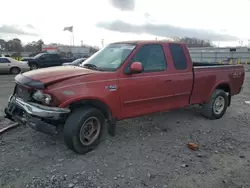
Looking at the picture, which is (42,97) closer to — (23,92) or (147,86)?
(23,92)

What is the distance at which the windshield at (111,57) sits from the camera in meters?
4.62

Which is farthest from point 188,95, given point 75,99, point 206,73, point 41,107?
point 41,107

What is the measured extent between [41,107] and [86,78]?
2.70 feet

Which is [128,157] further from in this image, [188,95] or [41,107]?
[188,95]

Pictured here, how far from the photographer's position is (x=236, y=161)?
4.13 metres

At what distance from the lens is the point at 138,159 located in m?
4.09

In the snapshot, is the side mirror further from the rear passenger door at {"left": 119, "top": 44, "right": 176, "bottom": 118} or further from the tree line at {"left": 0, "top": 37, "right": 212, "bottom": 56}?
the tree line at {"left": 0, "top": 37, "right": 212, "bottom": 56}

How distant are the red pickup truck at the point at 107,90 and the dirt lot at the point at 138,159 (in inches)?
15.9

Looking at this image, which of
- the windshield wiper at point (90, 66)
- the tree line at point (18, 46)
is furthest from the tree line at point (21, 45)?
the windshield wiper at point (90, 66)

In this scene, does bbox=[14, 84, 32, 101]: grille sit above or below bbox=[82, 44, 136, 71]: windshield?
below

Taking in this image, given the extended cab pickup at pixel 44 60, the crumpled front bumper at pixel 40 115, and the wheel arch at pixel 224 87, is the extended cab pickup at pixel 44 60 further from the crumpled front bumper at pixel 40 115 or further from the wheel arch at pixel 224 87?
the crumpled front bumper at pixel 40 115

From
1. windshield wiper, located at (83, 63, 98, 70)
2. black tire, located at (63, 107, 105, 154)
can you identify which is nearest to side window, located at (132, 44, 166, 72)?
windshield wiper, located at (83, 63, 98, 70)

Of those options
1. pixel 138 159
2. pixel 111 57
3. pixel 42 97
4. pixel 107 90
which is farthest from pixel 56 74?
pixel 138 159

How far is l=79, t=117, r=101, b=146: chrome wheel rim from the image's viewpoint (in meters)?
4.10
